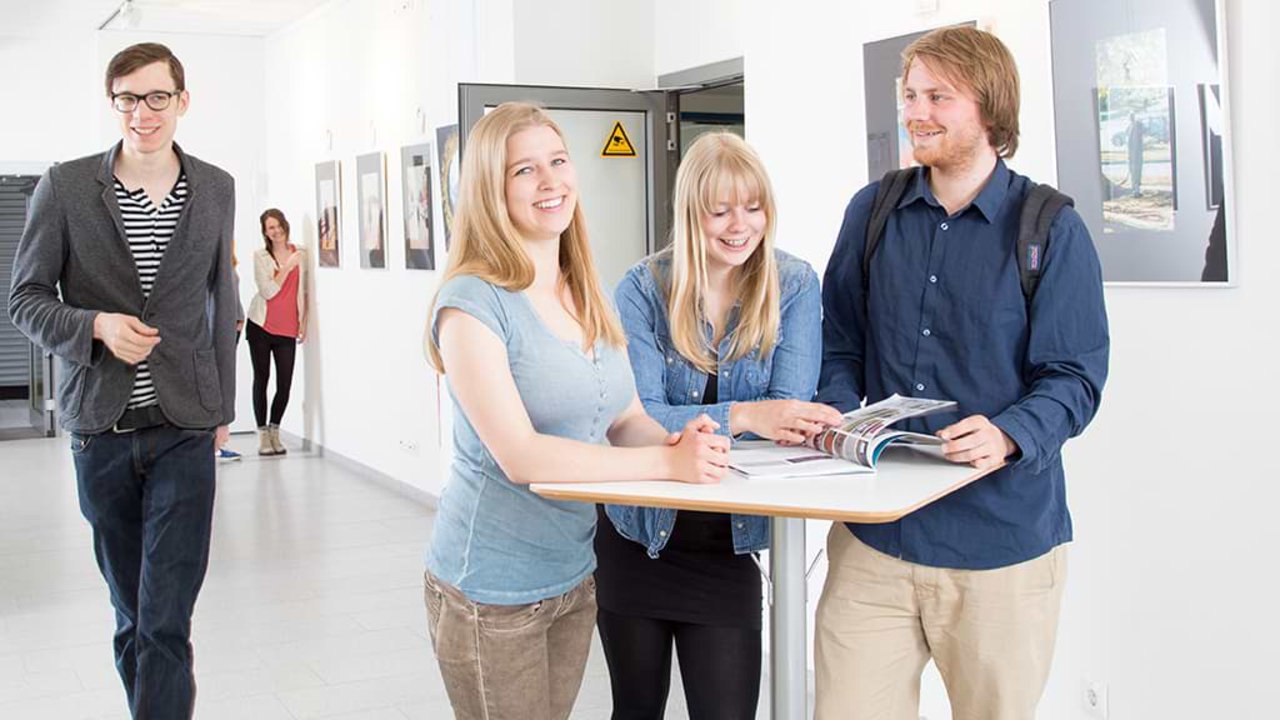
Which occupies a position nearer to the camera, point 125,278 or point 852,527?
point 852,527

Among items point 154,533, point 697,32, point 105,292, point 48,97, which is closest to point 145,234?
point 105,292

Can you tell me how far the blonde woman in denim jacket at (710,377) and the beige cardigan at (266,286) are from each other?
808cm

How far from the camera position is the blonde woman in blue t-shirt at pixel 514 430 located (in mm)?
2102

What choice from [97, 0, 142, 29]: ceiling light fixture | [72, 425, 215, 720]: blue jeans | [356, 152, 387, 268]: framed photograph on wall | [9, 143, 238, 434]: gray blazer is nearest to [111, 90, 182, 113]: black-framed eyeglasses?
[9, 143, 238, 434]: gray blazer

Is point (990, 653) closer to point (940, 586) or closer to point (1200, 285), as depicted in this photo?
point (940, 586)

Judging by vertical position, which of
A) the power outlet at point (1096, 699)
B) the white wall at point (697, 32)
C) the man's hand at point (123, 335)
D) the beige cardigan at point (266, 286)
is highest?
the white wall at point (697, 32)

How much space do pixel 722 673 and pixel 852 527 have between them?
38 cm

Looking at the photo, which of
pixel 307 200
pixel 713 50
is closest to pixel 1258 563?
pixel 713 50

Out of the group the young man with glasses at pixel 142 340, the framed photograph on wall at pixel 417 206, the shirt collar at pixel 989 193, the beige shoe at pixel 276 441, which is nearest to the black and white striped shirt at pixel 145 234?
the young man with glasses at pixel 142 340

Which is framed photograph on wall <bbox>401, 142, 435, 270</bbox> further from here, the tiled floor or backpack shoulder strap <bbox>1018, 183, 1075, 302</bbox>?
backpack shoulder strap <bbox>1018, 183, 1075, 302</bbox>

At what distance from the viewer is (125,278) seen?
3275 millimetres

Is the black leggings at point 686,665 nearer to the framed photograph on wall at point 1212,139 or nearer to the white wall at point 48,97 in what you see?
the framed photograph on wall at point 1212,139

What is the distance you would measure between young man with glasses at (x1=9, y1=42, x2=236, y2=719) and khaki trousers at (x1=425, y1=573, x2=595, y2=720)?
4.25ft

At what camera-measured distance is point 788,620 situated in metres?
2.40
